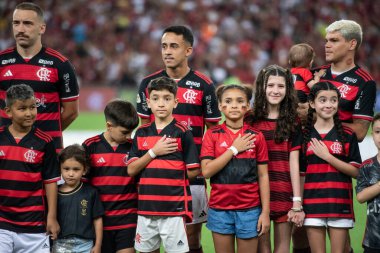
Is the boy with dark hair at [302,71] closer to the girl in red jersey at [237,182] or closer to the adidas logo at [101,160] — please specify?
the girl in red jersey at [237,182]

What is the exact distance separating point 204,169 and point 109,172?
86 cm

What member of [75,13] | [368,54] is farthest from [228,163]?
[75,13]

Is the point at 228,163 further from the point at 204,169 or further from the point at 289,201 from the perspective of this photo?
the point at 289,201

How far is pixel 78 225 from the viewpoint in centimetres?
554

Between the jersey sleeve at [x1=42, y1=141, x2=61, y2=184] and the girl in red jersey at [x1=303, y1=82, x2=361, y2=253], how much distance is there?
212cm

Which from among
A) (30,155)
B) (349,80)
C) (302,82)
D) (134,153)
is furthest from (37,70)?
(349,80)

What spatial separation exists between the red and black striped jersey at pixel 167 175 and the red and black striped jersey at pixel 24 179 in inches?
28.9

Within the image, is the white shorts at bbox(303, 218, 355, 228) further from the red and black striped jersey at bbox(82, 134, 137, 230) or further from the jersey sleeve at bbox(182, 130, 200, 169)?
the red and black striped jersey at bbox(82, 134, 137, 230)

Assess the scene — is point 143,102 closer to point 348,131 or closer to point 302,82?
point 302,82

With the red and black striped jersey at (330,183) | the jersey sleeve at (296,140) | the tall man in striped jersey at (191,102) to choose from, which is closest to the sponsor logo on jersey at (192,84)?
the tall man in striped jersey at (191,102)

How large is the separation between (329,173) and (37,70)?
9.08 feet

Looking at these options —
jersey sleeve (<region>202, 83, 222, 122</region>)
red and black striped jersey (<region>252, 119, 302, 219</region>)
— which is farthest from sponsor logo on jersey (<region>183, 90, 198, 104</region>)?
red and black striped jersey (<region>252, 119, 302, 219</region>)

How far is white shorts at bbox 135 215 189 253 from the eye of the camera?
537cm

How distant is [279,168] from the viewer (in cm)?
566
